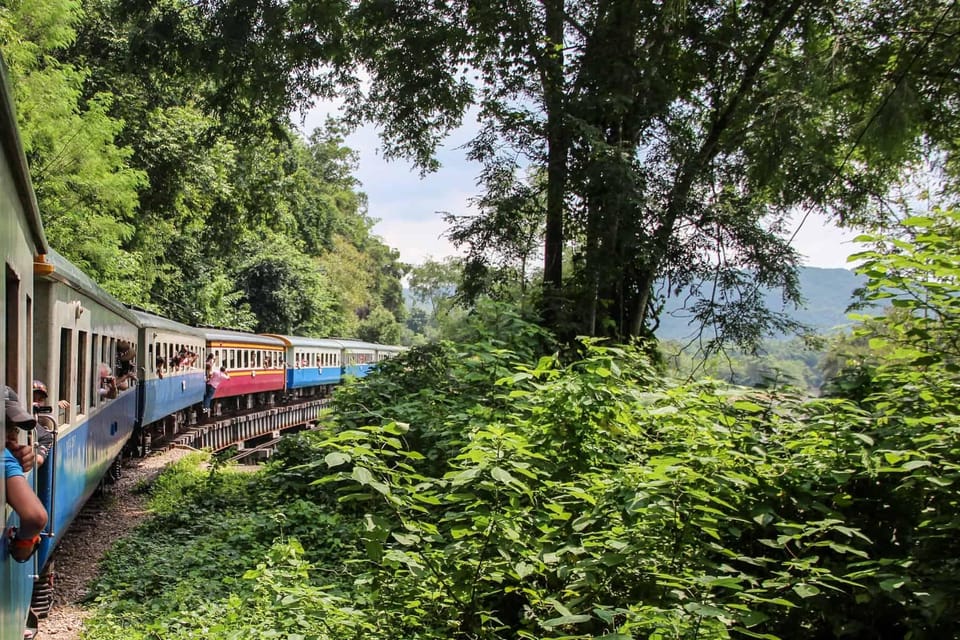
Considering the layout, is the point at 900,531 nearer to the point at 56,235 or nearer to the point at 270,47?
the point at 270,47

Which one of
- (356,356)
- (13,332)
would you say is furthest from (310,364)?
(13,332)

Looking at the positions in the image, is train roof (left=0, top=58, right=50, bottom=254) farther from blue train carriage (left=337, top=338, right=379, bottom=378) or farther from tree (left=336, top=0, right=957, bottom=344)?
blue train carriage (left=337, top=338, right=379, bottom=378)

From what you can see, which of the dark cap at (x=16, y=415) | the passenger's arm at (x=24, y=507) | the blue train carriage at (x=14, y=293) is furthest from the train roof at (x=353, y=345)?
the passenger's arm at (x=24, y=507)

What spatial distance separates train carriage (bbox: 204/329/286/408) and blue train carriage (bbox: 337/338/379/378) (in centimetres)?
768

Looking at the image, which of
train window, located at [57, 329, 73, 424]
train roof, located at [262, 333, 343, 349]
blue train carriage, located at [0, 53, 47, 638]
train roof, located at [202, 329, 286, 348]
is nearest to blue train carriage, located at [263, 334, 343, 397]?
train roof, located at [262, 333, 343, 349]

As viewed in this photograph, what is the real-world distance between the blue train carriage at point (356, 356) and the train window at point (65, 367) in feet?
99.1

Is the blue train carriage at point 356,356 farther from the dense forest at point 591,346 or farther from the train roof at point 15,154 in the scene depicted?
the train roof at point 15,154

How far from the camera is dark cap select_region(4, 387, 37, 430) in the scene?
3.29 meters

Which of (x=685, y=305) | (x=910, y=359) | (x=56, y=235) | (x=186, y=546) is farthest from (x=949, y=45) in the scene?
(x=56, y=235)

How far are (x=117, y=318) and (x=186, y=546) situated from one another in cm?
315

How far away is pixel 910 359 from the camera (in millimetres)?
4820

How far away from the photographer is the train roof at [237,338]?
22.5 meters

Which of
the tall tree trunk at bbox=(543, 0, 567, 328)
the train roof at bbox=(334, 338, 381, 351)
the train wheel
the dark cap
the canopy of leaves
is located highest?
the tall tree trunk at bbox=(543, 0, 567, 328)

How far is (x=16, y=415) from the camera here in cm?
334
